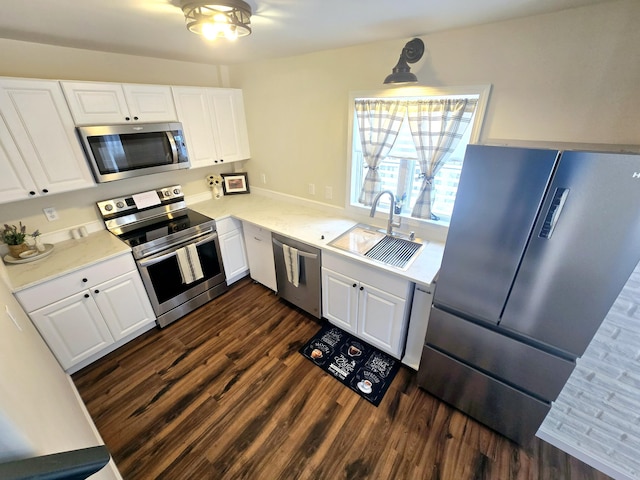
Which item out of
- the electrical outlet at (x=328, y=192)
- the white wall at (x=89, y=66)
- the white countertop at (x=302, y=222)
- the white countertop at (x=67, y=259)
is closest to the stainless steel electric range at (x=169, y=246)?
the white countertop at (x=67, y=259)

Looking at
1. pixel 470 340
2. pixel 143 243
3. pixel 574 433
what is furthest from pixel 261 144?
pixel 574 433

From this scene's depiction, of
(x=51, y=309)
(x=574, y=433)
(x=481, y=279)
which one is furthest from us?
(x=51, y=309)

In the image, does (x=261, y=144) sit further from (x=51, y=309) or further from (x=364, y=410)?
(x=364, y=410)

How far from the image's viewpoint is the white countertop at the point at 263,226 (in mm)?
1812

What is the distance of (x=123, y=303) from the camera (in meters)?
2.23

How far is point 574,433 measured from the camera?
5.20 ft

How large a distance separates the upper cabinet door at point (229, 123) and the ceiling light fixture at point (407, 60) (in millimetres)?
1890

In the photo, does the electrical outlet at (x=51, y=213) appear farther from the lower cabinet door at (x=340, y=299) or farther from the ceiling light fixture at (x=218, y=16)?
the lower cabinet door at (x=340, y=299)

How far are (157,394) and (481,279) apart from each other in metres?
2.34

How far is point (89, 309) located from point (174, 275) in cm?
64

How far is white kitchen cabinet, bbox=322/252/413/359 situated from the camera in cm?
192

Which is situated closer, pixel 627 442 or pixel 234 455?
pixel 627 442

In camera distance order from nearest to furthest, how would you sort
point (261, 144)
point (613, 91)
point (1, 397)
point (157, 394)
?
point (1, 397)
point (613, 91)
point (157, 394)
point (261, 144)

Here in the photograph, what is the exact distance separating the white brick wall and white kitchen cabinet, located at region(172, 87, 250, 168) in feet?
10.7
